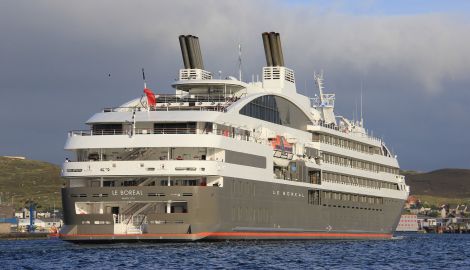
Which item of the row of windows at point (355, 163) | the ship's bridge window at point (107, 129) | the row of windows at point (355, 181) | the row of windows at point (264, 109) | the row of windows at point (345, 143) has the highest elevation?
the row of windows at point (264, 109)

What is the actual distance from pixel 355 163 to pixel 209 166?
106 ft

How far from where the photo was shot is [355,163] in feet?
335

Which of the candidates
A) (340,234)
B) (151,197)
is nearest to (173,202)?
(151,197)

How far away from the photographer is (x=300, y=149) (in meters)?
90.7

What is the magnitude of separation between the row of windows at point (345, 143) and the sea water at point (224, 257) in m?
16.9

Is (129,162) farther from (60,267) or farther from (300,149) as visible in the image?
(300,149)

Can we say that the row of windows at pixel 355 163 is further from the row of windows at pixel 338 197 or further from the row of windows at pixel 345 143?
the row of windows at pixel 338 197

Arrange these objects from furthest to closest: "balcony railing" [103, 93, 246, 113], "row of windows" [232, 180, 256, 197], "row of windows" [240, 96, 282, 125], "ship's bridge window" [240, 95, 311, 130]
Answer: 1. "ship's bridge window" [240, 95, 311, 130]
2. "row of windows" [240, 96, 282, 125]
3. "balcony railing" [103, 93, 246, 113]
4. "row of windows" [232, 180, 256, 197]

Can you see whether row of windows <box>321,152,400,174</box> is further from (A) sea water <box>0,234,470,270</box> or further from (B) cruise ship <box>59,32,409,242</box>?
(A) sea water <box>0,234,470,270</box>

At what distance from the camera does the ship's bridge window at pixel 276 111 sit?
8327cm

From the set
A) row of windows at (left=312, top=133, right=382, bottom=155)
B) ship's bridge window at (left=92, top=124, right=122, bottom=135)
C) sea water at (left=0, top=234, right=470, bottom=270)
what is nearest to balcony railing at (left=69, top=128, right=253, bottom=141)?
ship's bridge window at (left=92, top=124, right=122, bottom=135)

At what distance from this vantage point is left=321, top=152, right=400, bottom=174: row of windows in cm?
9649

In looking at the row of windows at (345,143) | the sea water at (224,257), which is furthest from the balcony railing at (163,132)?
the row of windows at (345,143)

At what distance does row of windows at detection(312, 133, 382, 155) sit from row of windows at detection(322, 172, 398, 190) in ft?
10.3
